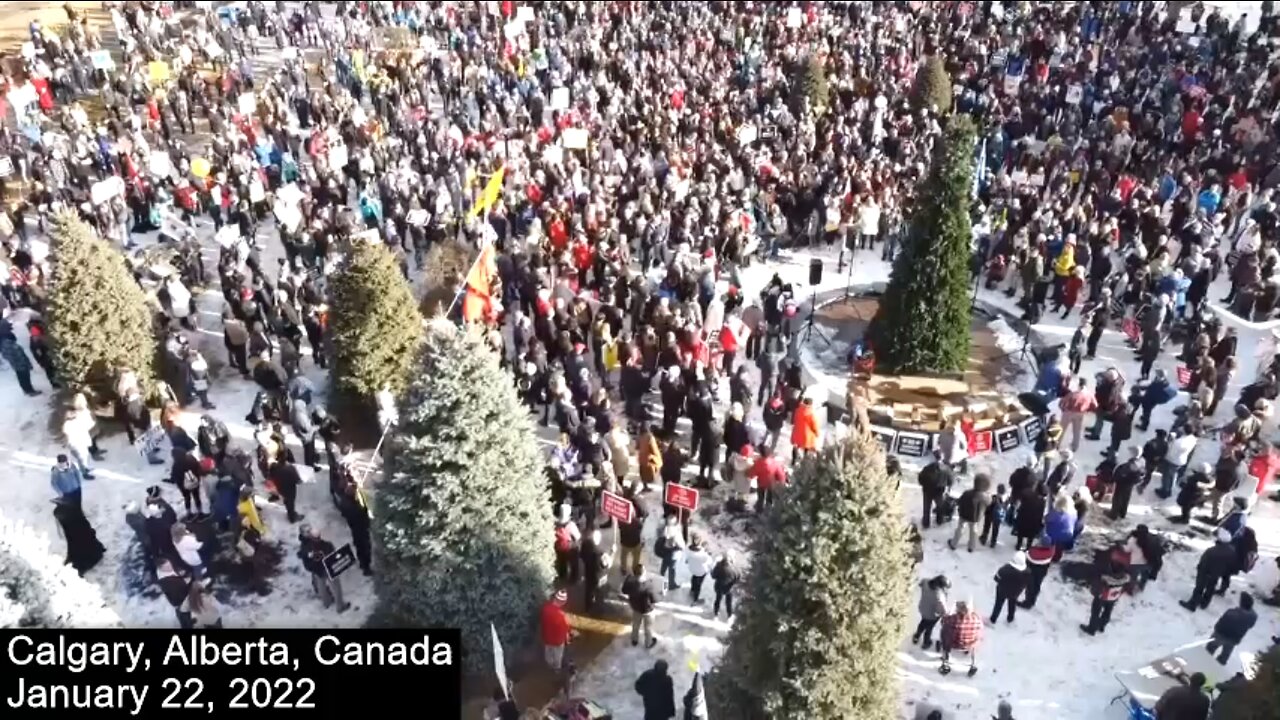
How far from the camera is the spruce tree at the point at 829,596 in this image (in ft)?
28.5

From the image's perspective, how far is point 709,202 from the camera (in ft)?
71.2

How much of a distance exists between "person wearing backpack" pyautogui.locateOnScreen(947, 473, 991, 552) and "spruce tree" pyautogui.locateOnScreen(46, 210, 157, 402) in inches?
506

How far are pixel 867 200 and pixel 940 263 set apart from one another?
466cm

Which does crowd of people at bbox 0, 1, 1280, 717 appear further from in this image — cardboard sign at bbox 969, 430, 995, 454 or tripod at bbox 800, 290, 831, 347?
cardboard sign at bbox 969, 430, 995, 454

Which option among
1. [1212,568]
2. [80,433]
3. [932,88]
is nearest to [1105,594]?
[1212,568]

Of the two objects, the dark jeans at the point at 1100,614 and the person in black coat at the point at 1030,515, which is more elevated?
the person in black coat at the point at 1030,515

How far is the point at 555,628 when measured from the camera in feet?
38.3

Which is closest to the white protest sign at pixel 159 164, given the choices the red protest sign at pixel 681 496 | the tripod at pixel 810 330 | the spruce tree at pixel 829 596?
the tripod at pixel 810 330

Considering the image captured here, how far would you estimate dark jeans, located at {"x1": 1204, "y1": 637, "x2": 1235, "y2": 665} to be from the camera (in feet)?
39.5

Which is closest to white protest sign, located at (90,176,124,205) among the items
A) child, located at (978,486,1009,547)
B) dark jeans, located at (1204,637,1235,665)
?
child, located at (978,486,1009,547)

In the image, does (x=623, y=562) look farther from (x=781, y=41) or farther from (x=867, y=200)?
(x=781, y=41)

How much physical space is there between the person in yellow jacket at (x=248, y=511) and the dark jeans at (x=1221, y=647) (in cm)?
1221

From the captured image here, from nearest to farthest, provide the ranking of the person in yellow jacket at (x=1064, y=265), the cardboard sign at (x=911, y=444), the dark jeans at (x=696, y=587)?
the dark jeans at (x=696, y=587) → the cardboard sign at (x=911, y=444) → the person in yellow jacket at (x=1064, y=265)

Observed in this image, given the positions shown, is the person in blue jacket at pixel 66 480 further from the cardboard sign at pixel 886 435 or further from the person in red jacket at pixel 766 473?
the cardboard sign at pixel 886 435
